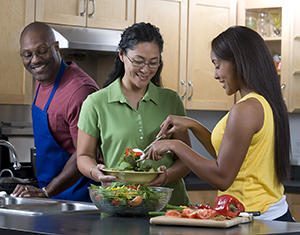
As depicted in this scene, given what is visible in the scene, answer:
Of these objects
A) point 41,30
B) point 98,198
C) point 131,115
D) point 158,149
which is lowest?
point 98,198

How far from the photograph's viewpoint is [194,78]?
3.71m

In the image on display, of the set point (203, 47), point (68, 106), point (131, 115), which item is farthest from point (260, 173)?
point (203, 47)

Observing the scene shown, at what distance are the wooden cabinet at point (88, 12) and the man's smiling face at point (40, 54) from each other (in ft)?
3.40

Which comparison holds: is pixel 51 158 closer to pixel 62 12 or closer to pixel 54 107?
pixel 54 107

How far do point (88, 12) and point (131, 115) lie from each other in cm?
157

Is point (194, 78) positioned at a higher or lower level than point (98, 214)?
higher

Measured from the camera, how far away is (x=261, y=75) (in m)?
1.67

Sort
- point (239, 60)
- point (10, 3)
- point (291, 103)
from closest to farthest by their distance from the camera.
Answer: point (239, 60) < point (10, 3) < point (291, 103)

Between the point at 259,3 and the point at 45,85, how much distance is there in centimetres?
208

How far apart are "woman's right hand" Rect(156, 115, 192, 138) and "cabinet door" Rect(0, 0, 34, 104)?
63.5 inches

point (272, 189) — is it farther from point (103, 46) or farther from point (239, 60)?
point (103, 46)

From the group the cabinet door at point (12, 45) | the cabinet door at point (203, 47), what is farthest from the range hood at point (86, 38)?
the cabinet door at point (203, 47)

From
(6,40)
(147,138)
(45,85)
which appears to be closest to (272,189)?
(147,138)

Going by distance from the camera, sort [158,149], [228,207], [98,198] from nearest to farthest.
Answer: [228,207]
[98,198]
[158,149]
